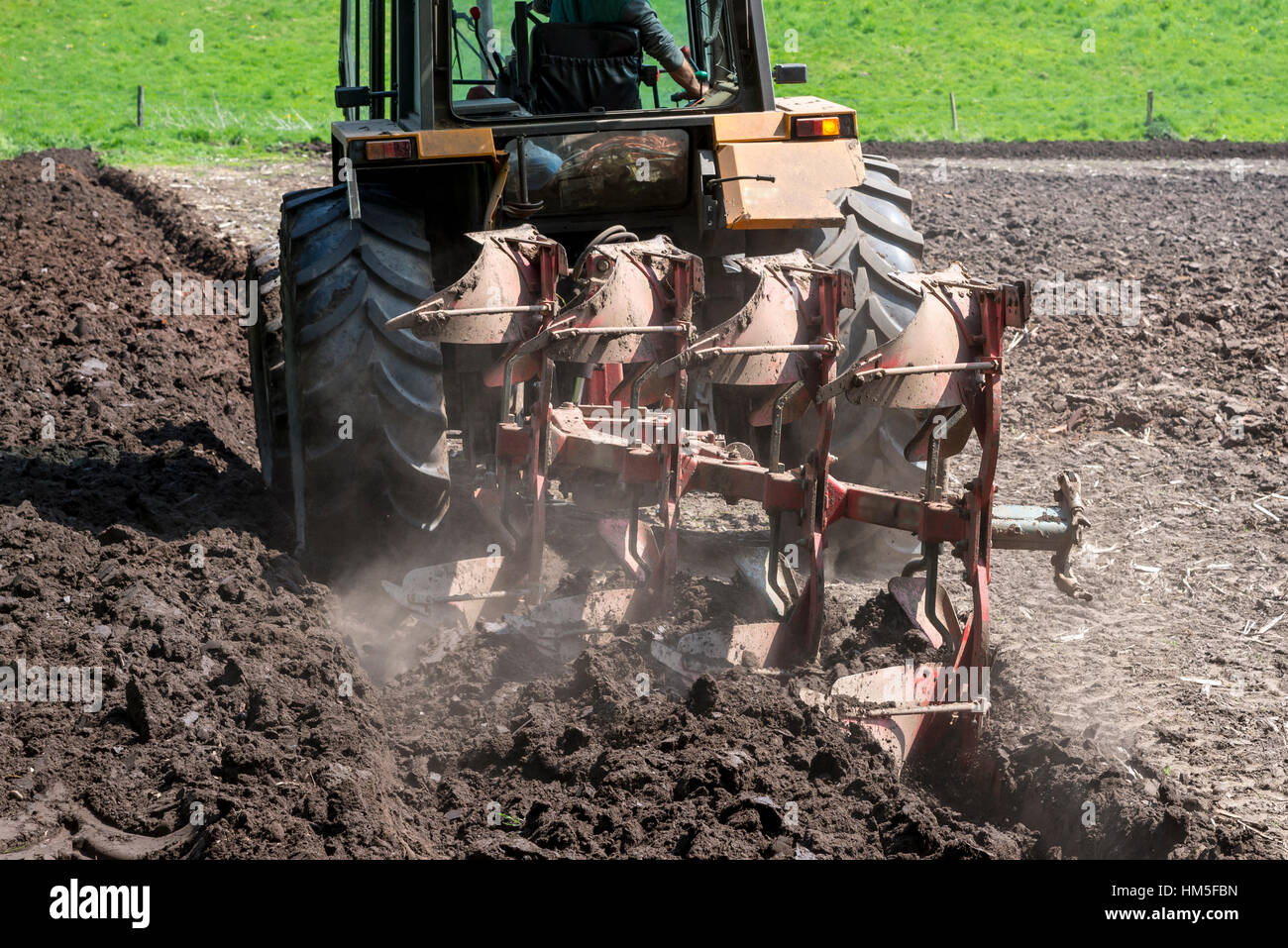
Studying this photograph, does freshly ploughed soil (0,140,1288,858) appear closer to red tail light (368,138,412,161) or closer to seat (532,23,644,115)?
red tail light (368,138,412,161)

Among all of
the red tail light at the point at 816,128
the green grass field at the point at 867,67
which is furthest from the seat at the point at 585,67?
the green grass field at the point at 867,67

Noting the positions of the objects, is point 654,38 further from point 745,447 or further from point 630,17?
point 745,447

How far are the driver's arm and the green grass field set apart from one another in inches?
677

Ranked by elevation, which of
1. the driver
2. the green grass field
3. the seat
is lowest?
the seat

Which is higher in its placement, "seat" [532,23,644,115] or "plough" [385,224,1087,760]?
"seat" [532,23,644,115]

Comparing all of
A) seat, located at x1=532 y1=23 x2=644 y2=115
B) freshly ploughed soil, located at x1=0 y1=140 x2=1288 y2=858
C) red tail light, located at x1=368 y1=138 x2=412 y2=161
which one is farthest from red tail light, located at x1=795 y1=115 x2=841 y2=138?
freshly ploughed soil, located at x1=0 y1=140 x2=1288 y2=858

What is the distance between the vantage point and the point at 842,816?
3.34 metres

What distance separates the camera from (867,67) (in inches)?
1187

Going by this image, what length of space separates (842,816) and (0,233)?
397 inches

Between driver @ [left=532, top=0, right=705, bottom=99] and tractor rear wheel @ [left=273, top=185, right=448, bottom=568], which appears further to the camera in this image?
driver @ [left=532, top=0, right=705, bottom=99]

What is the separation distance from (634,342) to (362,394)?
1004mm

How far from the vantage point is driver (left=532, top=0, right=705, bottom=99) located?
5.11 m

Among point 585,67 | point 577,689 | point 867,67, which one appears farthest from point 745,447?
point 867,67
